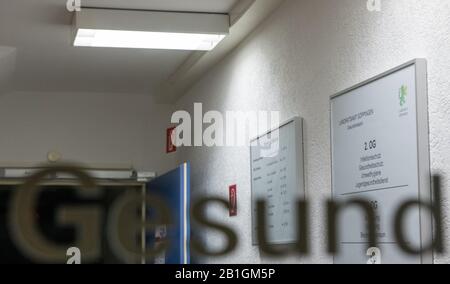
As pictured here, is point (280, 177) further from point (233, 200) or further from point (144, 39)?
point (144, 39)

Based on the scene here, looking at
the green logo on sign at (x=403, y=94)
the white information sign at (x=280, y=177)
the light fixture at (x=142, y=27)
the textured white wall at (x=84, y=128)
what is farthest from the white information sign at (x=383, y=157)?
the textured white wall at (x=84, y=128)

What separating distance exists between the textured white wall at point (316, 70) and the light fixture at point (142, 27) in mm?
92

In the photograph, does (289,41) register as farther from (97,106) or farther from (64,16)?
(97,106)

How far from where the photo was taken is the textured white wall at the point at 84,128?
1.77 metres

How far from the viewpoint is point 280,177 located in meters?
1.27

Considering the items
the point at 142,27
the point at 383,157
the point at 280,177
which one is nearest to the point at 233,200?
the point at 280,177

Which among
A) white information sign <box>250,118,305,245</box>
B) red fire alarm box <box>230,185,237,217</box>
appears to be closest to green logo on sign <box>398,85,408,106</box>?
white information sign <box>250,118,305,245</box>

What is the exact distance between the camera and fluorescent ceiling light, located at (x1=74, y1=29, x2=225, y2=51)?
142cm

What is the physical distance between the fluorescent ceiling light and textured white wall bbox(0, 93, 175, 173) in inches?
12.0

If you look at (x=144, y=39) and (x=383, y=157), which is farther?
(x=144, y=39)

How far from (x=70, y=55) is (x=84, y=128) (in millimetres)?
219

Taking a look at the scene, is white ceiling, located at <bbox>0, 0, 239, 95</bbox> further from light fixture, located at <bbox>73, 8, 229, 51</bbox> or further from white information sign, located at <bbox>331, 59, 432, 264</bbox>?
white information sign, located at <bbox>331, 59, 432, 264</bbox>

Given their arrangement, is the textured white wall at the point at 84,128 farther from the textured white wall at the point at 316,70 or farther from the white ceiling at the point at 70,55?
the textured white wall at the point at 316,70
